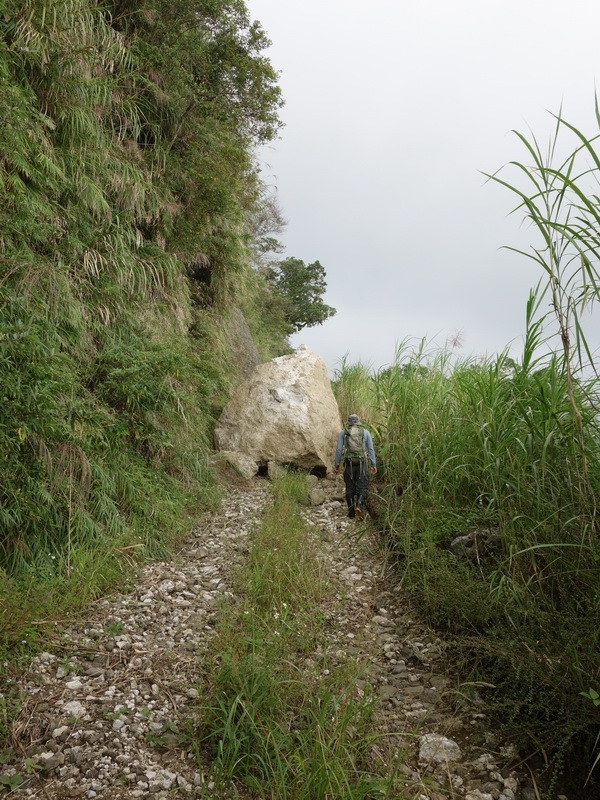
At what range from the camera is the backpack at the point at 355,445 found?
7855 mm

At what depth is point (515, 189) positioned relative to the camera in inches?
118

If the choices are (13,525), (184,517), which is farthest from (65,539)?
(184,517)

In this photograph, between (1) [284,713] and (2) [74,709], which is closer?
(1) [284,713]

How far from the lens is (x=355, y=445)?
7.93 m

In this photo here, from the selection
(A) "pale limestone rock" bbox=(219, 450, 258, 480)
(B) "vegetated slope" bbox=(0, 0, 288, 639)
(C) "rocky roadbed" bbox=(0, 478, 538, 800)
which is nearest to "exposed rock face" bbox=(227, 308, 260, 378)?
(B) "vegetated slope" bbox=(0, 0, 288, 639)

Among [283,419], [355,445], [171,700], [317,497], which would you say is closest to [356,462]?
[355,445]

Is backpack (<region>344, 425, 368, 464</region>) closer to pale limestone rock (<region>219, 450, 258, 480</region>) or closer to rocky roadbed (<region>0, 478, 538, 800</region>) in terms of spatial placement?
pale limestone rock (<region>219, 450, 258, 480</region>)

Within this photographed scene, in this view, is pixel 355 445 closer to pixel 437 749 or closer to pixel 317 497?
pixel 317 497

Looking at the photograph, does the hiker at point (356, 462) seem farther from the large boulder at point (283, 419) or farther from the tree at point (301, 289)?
the tree at point (301, 289)

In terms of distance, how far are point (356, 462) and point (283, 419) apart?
2562mm

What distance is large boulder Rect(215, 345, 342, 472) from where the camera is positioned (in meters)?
10.0

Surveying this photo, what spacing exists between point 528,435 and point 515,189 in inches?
84.2

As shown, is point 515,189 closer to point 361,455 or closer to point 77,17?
point 361,455

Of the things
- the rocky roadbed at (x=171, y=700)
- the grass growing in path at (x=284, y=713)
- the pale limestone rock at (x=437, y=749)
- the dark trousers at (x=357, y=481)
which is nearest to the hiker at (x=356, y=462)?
the dark trousers at (x=357, y=481)
